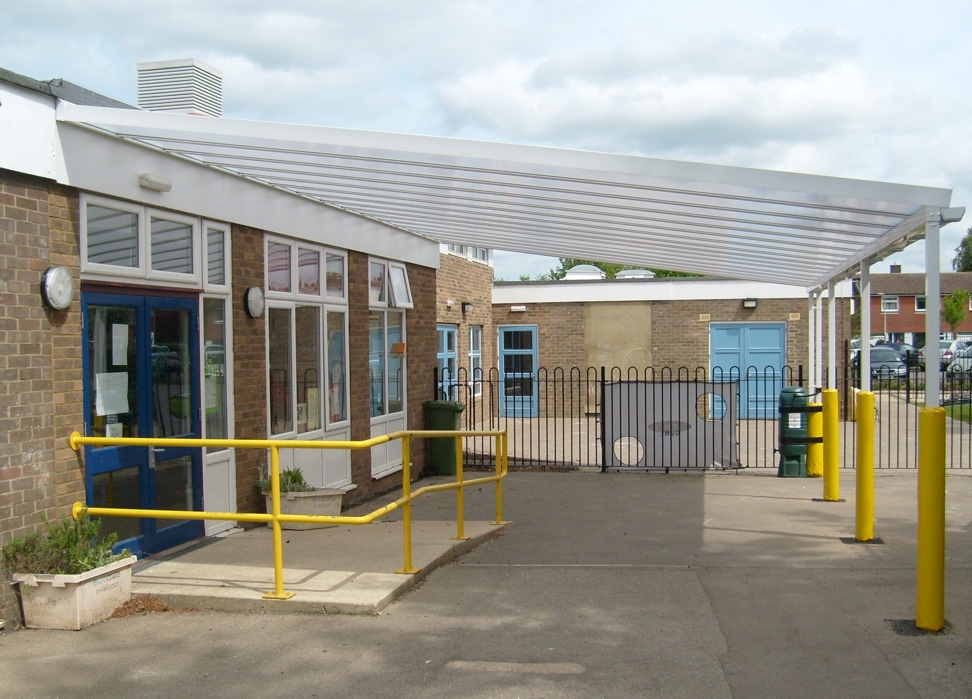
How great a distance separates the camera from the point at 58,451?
5730 millimetres

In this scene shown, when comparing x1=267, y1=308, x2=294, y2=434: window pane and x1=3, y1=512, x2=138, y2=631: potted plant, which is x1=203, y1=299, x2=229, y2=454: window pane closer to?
x1=267, y1=308, x2=294, y2=434: window pane

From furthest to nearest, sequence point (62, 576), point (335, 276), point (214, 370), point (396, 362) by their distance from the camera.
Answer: point (396, 362)
point (335, 276)
point (214, 370)
point (62, 576)

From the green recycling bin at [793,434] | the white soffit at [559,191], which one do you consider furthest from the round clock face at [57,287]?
the green recycling bin at [793,434]

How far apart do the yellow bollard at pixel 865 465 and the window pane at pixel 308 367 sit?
5.36 meters

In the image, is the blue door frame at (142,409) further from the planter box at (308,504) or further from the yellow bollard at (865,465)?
the yellow bollard at (865,465)

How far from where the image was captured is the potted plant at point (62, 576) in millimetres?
5262

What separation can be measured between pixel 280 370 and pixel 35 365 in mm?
3475

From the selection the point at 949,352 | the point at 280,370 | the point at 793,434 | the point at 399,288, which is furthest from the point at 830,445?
the point at 949,352

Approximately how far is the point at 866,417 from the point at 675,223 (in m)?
2.31

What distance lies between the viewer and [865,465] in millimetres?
7527

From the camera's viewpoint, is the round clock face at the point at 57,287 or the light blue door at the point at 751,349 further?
the light blue door at the point at 751,349

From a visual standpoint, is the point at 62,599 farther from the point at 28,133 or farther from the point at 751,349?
the point at 751,349

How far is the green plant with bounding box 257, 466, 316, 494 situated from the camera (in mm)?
8250

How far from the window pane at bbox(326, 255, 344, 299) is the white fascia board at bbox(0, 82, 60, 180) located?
14.3 ft
